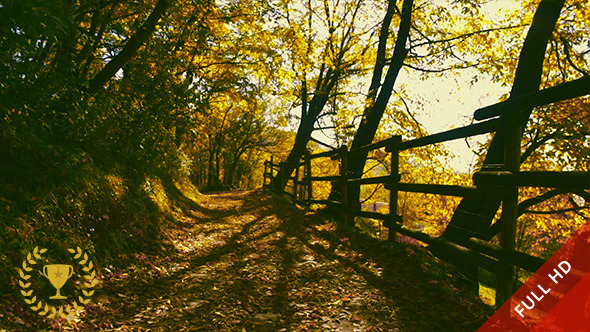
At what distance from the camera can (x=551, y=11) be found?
524 centimetres

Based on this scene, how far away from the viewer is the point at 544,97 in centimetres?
311

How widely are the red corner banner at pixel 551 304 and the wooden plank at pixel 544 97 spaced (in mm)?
1460

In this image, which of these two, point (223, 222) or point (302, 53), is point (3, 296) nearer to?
point (223, 222)

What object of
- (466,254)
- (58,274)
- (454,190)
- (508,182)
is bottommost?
(58,274)

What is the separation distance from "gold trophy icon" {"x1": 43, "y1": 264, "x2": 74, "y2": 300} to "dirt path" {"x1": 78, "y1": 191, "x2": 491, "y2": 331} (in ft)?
1.29

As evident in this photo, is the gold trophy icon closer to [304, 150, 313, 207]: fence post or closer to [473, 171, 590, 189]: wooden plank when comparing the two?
[473, 171, 590, 189]: wooden plank

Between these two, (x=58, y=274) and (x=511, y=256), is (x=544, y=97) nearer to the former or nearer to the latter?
(x=511, y=256)

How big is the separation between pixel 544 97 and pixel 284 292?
356cm

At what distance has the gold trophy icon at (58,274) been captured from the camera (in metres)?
3.05

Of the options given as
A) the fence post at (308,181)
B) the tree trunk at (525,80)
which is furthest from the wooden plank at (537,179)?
the fence post at (308,181)

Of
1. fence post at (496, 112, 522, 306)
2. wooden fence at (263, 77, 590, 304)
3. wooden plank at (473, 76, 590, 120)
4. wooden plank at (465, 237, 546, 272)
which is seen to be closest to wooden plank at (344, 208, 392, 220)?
wooden fence at (263, 77, 590, 304)

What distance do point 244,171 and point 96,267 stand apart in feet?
147

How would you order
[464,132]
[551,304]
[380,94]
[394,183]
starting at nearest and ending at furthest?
[551,304] → [464,132] → [394,183] → [380,94]

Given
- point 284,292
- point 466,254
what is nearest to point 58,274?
point 284,292
